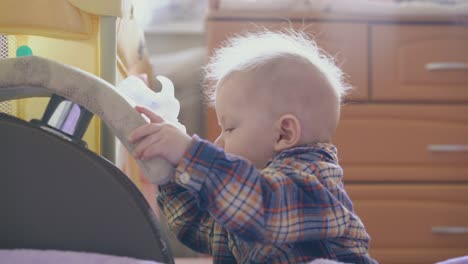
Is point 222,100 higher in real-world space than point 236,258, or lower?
higher

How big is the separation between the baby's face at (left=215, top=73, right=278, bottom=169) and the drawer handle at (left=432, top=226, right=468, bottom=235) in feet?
4.01

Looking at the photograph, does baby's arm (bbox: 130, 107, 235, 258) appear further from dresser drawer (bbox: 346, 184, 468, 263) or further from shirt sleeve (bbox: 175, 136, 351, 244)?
dresser drawer (bbox: 346, 184, 468, 263)

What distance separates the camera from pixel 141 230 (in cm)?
76

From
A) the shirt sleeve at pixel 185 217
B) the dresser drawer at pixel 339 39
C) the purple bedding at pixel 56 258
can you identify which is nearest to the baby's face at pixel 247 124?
the shirt sleeve at pixel 185 217

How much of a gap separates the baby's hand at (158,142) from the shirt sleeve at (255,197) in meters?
0.01

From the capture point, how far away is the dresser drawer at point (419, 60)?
6.51 feet

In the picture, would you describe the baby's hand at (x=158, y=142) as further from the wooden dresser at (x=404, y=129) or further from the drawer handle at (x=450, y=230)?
the drawer handle at (x=450, y=230)

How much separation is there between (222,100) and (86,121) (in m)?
0.19

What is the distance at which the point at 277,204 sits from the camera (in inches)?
30.5

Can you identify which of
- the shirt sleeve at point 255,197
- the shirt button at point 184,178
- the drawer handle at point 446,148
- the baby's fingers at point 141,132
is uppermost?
the baby's fingers at point 141,132

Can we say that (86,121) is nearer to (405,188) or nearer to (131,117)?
(131,117)

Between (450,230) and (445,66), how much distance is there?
472 mm

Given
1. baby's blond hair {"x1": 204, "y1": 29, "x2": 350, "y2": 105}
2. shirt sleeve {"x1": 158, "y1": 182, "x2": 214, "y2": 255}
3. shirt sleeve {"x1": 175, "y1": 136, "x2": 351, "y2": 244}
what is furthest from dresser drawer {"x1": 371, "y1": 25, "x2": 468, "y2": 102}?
shirt sleeve {"x1": 175, "y1": 136, "x2": 351, "y2": 244}

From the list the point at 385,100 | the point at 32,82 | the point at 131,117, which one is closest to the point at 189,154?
the point at 131,117
